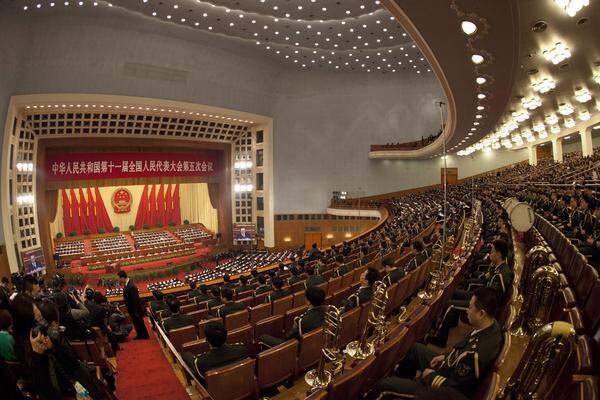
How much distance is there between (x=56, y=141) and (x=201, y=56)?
7.31 meters

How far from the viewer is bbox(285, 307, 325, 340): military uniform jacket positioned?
3.16 meters

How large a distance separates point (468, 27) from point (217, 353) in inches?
184

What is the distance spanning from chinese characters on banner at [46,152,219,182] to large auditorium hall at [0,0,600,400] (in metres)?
0.10

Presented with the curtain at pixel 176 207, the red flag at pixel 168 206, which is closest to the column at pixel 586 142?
the curtain at pixel 176 207

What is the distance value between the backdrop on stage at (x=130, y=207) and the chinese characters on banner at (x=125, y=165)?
384cm

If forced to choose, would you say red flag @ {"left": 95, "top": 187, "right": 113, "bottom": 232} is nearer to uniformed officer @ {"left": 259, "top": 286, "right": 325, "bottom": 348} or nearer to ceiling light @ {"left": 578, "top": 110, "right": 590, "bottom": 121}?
uniformed officer @ {"left": 259, "top": 286, "right": 325, "bottom": 348}

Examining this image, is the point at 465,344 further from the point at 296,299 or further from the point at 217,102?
the point at 217,102

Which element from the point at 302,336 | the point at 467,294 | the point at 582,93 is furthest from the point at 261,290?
the point at 582,93

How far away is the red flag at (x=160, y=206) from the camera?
928 inches

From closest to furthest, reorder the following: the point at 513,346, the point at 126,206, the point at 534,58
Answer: the point at 513,346
the point at 534,58
the point at 126,206

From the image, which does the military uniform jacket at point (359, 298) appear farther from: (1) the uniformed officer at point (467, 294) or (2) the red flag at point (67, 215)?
(2) the red flag at point (67, 215)

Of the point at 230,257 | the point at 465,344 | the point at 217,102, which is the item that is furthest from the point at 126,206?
the point at 465,344

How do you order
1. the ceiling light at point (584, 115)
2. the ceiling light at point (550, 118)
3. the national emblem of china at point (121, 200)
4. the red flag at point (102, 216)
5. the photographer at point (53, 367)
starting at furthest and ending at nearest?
the national emblem of china at point (121, 200)
the red flag at point (102, 216)
the ceiling light at point (550, 118)
the ceiling light at point (584, 115)
the photographer at point (53, 367)

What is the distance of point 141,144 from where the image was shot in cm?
1778
